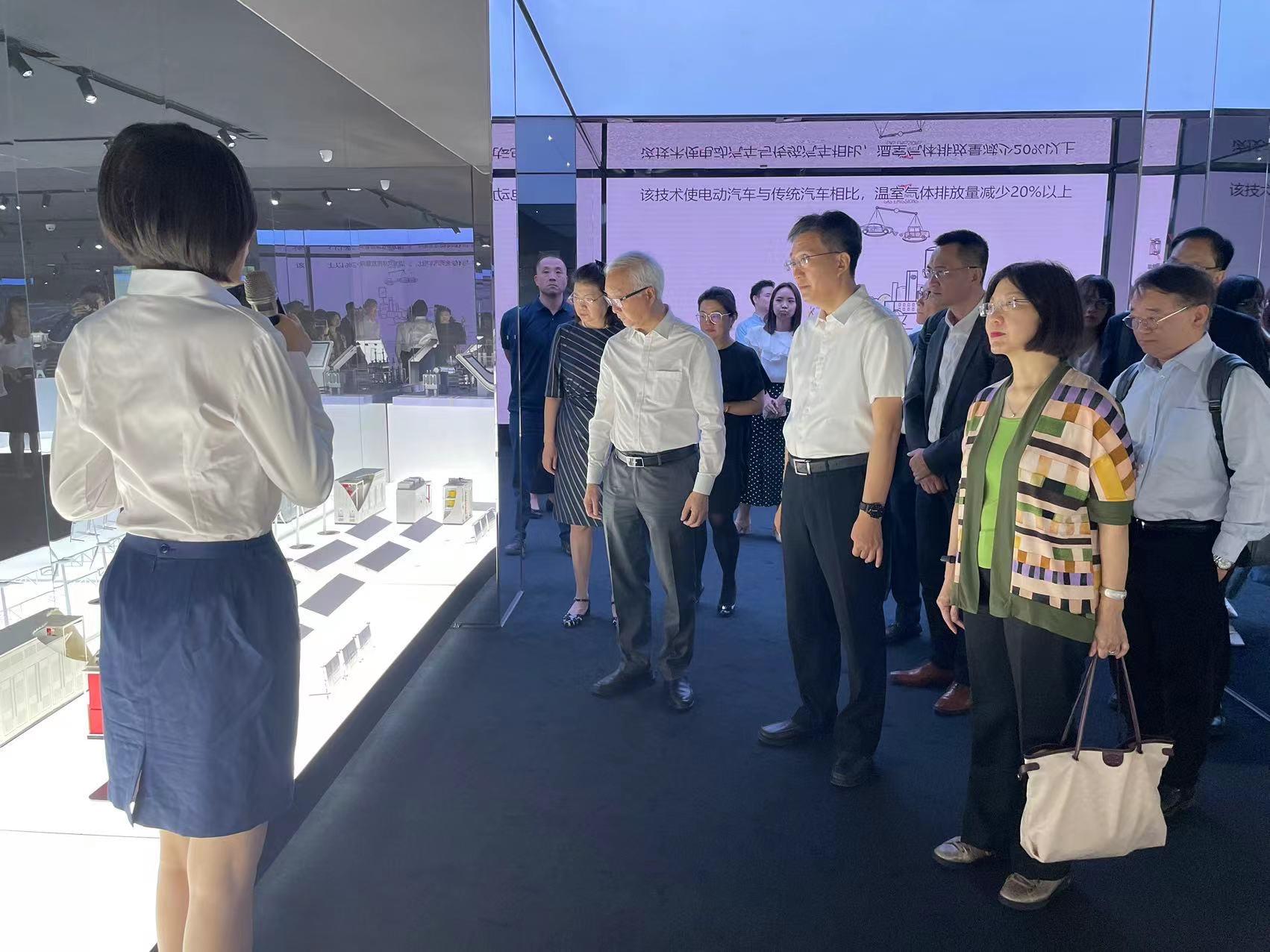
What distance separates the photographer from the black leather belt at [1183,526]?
233 centimetres

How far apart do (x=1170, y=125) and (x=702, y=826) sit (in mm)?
7788

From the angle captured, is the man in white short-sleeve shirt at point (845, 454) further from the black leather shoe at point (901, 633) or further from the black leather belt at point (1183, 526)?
the black leather shoe at point (901, 633)

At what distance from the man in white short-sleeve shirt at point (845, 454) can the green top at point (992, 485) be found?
1.37ft

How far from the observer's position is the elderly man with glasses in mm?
3078

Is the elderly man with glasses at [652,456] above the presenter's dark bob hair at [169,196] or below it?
below

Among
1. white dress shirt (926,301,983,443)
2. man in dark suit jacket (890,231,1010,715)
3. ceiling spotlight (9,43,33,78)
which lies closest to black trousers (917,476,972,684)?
man in dark suit jacket (890,231,1010,715)

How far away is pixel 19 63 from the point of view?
1.63 meters

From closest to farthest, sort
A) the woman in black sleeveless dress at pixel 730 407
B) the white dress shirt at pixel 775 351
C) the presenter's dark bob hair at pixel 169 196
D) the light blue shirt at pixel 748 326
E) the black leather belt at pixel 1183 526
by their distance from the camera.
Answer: the presenter's dark bob hair at pixel 169 196
the black leather belt at pixel 1183 526
the woman in black sleeveless dress at pixel 730 407
the white dress shirt at pixel 775 351
the light blue shirt at pixel 748 326

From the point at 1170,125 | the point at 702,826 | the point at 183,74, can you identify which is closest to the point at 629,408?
the point at 702,826

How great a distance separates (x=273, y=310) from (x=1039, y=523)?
1693 mm

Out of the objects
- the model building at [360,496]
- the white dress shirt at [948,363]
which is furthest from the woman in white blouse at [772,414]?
the model building at [360,496]

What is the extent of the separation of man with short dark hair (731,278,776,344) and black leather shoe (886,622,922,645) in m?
2.91

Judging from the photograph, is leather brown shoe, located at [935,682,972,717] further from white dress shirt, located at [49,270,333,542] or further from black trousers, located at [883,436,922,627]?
white dress shirt, located at [49,270,333,542]

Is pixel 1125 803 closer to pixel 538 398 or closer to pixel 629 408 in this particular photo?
pixel 629 408
